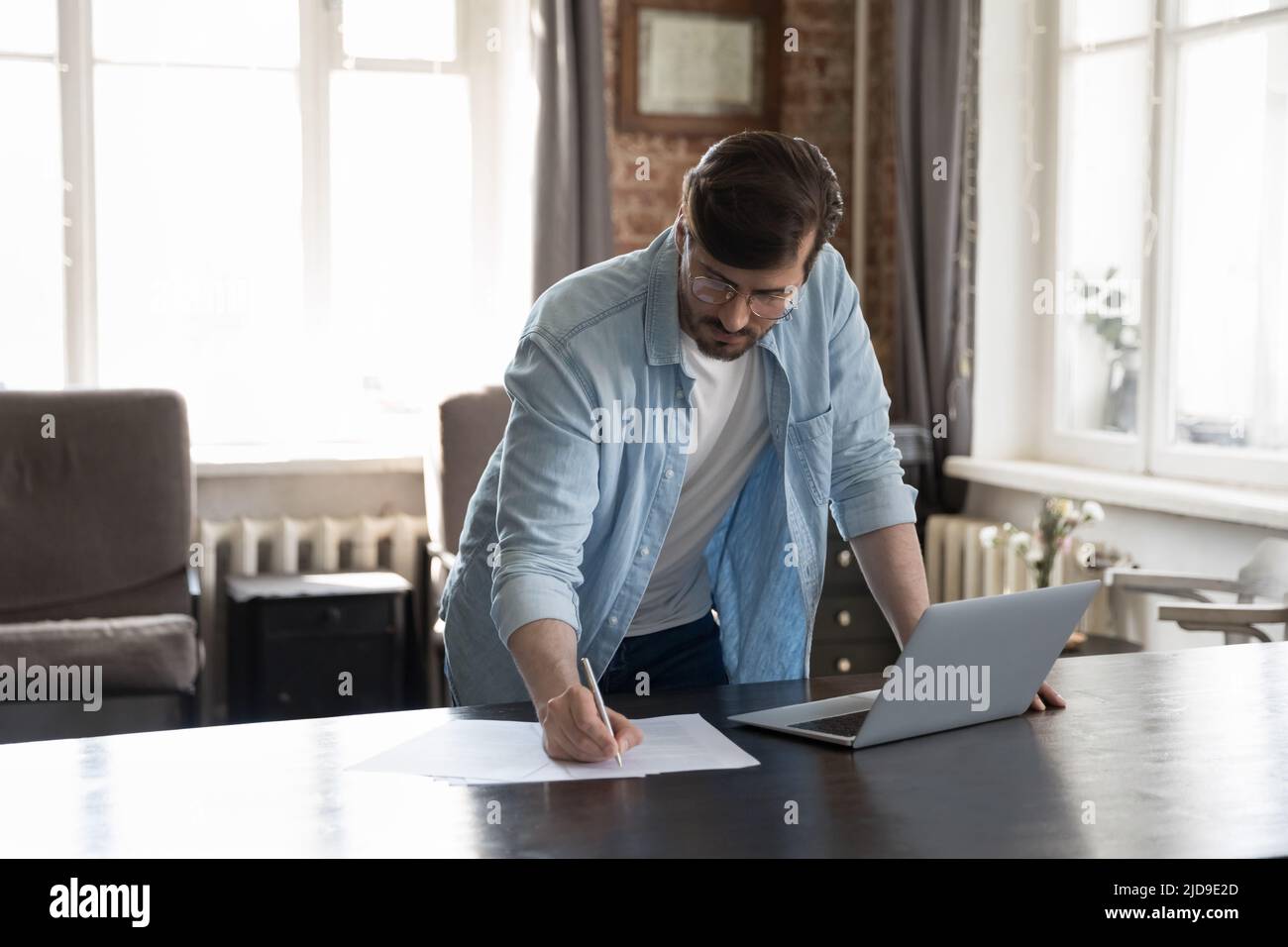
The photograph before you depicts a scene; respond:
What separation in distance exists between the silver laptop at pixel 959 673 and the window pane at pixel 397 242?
329 centimetres

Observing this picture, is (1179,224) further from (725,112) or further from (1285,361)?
(725,112)

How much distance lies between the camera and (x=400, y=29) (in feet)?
15.9

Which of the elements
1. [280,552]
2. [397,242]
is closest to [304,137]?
[397,242]

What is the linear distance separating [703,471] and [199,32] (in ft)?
11.0

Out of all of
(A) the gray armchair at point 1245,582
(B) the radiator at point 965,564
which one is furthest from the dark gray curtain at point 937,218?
(A) the gray armchair at point 1245,582

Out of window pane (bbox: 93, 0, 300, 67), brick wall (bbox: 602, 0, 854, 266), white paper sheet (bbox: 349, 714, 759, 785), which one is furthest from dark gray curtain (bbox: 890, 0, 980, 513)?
white paper sheet (bbox: 349, 714, 759, 785)

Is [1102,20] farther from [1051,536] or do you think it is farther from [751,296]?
[751,296]

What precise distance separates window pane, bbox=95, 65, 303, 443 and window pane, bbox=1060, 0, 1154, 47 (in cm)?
250

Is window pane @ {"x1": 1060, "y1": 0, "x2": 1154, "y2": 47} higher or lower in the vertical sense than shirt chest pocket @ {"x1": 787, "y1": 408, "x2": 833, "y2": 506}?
higher

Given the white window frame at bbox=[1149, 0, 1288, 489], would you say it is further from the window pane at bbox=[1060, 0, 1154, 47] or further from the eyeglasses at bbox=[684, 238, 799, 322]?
the eyeglasses at bbox=[684, 238, 799, 322]

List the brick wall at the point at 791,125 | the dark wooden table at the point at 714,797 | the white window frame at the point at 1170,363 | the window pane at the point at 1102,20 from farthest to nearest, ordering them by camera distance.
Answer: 1. the brick wall at the point at 791,125
2. the window pane at the point at 1102,20
3. the white window frame at the point at 1170,363
4. the dark wooden table at the point at 714,797

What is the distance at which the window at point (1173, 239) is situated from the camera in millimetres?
3564

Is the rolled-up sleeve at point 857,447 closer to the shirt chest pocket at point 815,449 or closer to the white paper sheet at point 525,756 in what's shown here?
the shirt chest pocket at point 815,449

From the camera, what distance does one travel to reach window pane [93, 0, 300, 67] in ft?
15.1
